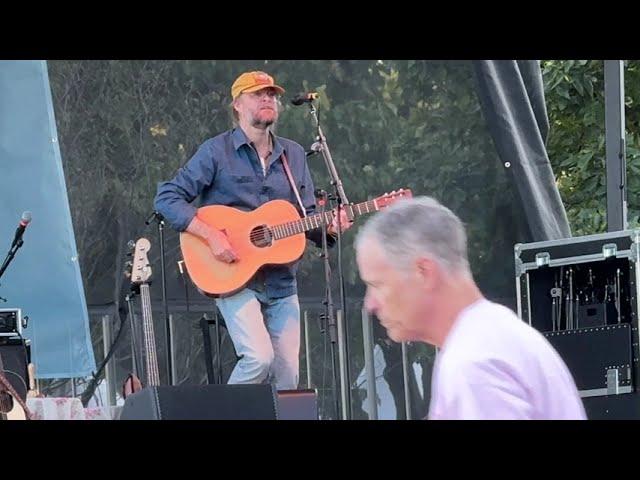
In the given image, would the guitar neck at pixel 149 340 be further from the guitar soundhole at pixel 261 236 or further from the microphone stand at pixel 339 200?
the microphone stand at pixel 339 200

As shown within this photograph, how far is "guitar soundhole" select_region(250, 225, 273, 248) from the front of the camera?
6242 millimetres

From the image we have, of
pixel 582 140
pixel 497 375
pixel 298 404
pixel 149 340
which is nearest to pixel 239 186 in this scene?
pixel 149 340

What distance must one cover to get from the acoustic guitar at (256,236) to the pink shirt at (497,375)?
13.0ft

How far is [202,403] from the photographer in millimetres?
3254

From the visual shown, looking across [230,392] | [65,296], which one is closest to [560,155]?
[65,296]

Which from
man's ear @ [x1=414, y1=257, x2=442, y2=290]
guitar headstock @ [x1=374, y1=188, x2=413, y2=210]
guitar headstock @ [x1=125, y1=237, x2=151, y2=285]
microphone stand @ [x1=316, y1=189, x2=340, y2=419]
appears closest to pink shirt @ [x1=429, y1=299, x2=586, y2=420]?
man's ear @ [x1=414, y1=257, x2=442, y2=290]

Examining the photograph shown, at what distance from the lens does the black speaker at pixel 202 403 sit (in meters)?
3.08

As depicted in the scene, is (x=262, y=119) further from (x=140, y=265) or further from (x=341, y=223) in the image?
(x=140, y=265)

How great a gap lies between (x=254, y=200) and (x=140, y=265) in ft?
2.45

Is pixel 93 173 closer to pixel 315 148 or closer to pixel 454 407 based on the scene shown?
pixel 315 148

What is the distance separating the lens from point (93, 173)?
714 cm

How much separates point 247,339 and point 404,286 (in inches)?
154

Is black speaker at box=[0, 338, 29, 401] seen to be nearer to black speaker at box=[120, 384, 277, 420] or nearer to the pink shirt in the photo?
black speaker at box=[120, 384, 277, 420]
